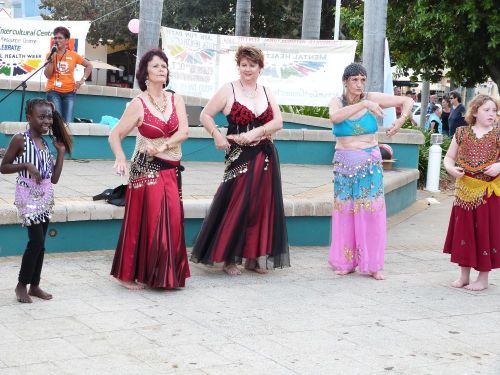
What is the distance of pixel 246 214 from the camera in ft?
26.0

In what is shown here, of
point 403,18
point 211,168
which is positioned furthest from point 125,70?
point 211,168

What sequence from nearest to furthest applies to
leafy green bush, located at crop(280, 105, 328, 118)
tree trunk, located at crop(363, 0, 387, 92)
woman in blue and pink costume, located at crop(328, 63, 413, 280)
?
woman in blue and pink costume, located at crop(328, 63, 413, 280) → tree trunk, located at crop(363, 0, 387, 92) → leafy green bush, located at crop(280, 105, 328, 118)

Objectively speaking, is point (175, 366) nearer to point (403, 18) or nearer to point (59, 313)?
point (59, 313)

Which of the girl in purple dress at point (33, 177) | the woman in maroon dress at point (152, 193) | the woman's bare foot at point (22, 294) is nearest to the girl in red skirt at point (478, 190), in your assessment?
the woman in maroon dress at point (152, 193)

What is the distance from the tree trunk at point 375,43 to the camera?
1494 cm

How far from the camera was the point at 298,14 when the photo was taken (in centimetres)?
3750

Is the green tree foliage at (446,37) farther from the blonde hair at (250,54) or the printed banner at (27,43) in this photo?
the blonde hair at (250,54)

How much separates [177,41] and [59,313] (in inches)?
393

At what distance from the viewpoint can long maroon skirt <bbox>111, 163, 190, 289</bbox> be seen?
23.7 ft

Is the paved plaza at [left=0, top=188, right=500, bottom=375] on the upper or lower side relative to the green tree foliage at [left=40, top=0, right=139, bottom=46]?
lower

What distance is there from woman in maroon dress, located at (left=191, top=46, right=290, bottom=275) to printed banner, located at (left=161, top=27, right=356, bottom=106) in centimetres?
803

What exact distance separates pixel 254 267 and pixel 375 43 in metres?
7.68

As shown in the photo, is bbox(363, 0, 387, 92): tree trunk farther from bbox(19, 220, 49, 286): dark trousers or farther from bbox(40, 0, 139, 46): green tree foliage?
bbox(40, 0, 139, 46): green tree foliage

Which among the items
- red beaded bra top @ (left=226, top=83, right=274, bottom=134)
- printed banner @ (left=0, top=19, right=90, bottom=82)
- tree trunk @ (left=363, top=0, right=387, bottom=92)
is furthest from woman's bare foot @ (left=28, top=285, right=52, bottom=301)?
printed banner @ (left=0, top=19, right=90, bottom=82)
